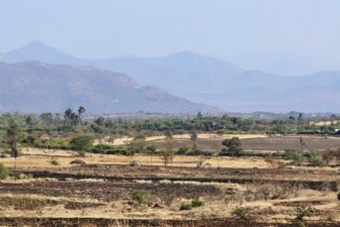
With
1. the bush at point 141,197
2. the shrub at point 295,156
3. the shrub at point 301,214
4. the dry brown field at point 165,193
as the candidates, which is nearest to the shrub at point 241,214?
the dry brown field at point 165,193

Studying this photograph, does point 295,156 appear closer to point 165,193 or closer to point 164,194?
point 165,193

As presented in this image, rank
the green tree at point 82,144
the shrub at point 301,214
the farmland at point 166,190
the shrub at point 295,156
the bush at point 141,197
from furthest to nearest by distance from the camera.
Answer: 1. the green tree at point 82,144
2. the shrub at point 295,156
3. the bush at point 141,197
4. the farmland at point 166,190
5. the shrub at point 301,214

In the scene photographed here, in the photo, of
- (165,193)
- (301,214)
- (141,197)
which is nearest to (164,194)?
(165,193)

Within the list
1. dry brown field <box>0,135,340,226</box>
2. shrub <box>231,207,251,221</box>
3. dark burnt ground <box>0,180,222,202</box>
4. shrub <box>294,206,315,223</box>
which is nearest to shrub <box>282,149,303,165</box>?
dry brown field <box>0,135,340,226</box>

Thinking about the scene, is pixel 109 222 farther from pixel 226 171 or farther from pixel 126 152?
pixel 126 152

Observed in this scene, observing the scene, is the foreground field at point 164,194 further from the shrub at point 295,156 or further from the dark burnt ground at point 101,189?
the shrub at point 295,156

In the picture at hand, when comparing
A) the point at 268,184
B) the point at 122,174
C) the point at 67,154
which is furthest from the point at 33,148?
the point at 268,184

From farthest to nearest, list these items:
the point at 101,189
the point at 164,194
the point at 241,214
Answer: the point at 101,189, the point at 164,194, the point at 241,214

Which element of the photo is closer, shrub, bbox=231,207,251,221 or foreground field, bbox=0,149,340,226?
foreground field, bbox=0,149,340,226

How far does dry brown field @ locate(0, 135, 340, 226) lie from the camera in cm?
2991

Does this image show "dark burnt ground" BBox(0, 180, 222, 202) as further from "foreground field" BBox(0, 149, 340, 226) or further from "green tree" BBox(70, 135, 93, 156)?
"green tree" BBox(70, 135, 93, 156)

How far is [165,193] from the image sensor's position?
157 ft

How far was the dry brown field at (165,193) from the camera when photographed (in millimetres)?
29906

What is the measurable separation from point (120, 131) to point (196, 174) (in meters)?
90.9
